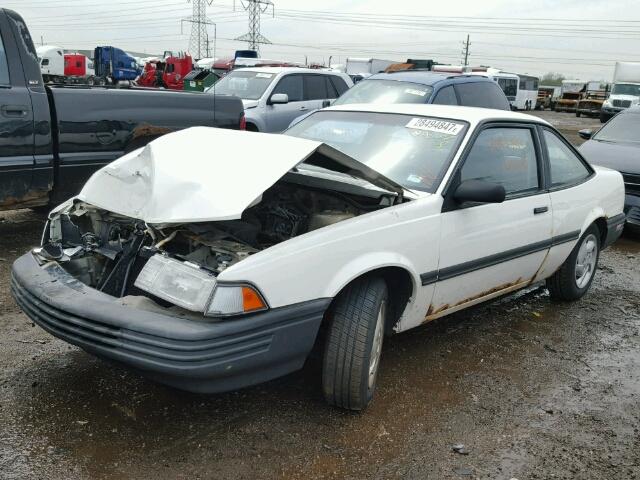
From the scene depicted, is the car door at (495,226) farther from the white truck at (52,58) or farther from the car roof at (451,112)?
the white truck at (52,58)

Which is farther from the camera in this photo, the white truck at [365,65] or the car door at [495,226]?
the white truck at [365,65]

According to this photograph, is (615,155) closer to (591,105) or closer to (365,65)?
(365,65)

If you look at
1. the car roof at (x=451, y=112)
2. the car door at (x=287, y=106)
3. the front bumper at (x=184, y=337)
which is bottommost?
the front bumper at (x=184, y=337)

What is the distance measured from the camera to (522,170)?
410cm

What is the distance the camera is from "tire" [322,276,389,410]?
2852mm

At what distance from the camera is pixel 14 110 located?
495cm

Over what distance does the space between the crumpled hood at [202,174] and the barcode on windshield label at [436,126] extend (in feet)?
2.39

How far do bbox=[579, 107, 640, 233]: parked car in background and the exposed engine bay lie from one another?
518 cm

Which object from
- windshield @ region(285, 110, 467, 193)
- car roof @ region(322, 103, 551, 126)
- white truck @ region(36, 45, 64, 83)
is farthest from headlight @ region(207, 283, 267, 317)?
white truck @ region(36, 45, 64, 83)

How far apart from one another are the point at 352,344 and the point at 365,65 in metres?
30.3

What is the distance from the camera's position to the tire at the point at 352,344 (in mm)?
2852

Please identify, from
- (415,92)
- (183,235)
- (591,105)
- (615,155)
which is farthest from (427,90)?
(591,105)

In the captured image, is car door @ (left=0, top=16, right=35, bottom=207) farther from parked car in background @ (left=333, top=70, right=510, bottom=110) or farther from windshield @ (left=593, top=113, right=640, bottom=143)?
windshield @ (left=593, top=113, right=640, bottom=143)

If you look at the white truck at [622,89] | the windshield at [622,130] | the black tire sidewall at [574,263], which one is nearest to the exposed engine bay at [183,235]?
the black tire sidewall at [574,263]
